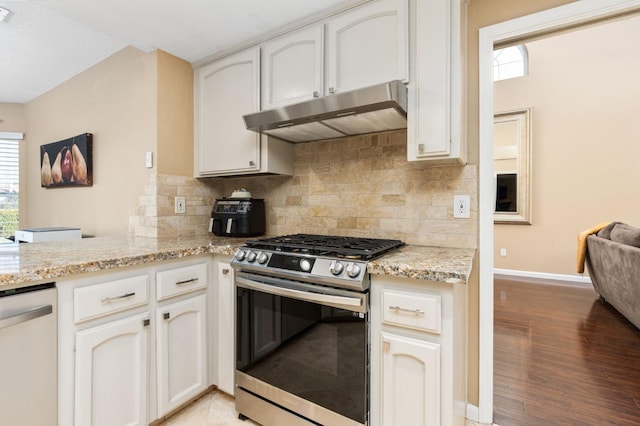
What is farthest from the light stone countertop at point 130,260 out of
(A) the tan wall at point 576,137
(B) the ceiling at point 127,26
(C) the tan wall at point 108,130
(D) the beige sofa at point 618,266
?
(A) the tan wall at point 576,137

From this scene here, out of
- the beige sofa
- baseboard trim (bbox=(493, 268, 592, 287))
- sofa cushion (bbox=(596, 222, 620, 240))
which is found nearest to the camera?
the beige sofa

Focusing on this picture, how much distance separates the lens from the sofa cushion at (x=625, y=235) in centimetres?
279

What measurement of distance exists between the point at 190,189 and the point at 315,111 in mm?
1364

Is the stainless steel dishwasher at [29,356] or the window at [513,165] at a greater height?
the window at [513,165]

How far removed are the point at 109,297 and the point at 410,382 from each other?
133cm

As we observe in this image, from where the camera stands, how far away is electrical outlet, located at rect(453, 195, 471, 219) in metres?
1.69

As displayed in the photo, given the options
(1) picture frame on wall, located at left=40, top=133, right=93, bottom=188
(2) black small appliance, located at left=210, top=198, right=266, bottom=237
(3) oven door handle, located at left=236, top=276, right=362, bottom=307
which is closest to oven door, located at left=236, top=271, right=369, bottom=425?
(3) oven door handle, located at left=236, top=276, right=362, bottom=307

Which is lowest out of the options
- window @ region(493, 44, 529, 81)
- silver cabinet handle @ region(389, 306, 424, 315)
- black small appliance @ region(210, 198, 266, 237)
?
silver cabinet handle @ region(389, 306, 424, 315)

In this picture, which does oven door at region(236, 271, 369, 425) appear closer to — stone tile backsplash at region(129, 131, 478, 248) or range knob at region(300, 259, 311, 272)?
range knob at region(300, 259, 311, 272)

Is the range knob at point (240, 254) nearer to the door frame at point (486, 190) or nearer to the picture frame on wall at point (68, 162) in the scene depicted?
the door frame at point (486, 190)

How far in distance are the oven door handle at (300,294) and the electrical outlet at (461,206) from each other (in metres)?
0.82

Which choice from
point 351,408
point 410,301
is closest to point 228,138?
point 410,301

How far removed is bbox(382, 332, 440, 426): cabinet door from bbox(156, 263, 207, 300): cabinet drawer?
1073 mm

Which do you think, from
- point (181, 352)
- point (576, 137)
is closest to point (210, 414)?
point (181, 352)
